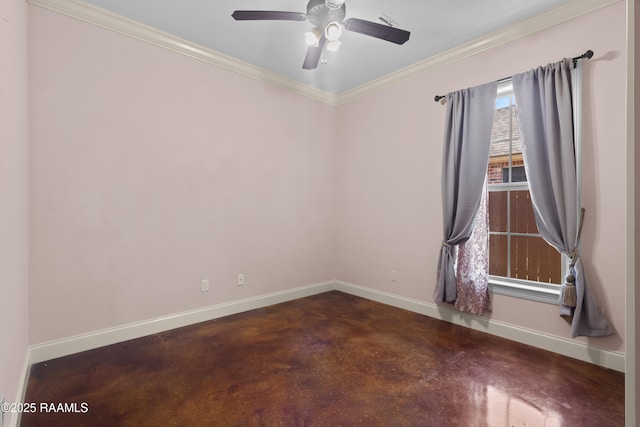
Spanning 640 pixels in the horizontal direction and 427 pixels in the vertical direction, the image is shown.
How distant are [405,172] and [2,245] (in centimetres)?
334

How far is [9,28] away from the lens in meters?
1.52

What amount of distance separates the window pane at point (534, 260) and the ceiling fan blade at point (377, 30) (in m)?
2.13

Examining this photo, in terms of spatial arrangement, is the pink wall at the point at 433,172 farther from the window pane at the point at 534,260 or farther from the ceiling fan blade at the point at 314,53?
the ceiling fan blade at the point at 314,53

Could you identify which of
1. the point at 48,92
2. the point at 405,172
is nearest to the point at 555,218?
the point at 405,172

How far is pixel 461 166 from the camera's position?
9.64 feet

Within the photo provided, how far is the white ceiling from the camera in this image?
7.75ft

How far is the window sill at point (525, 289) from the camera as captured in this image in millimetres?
2508

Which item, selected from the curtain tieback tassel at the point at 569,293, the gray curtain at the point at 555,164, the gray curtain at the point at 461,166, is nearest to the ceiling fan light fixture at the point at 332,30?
the gray curtain at the point at 461,166

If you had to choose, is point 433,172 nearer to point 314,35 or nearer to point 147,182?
point 314,35

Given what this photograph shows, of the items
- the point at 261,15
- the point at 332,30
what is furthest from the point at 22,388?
the point at 332,30

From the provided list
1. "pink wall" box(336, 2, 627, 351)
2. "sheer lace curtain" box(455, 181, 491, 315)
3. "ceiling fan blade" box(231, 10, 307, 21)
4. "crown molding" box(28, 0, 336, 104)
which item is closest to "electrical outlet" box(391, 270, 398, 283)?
"pink wall" box(336, 2, 627, 351)

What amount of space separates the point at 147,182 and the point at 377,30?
2.33 m

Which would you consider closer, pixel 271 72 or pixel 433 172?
pixel 433 172

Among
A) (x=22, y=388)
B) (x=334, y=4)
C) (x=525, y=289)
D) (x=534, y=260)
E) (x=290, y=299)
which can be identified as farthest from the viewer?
(x=290, y=299)
